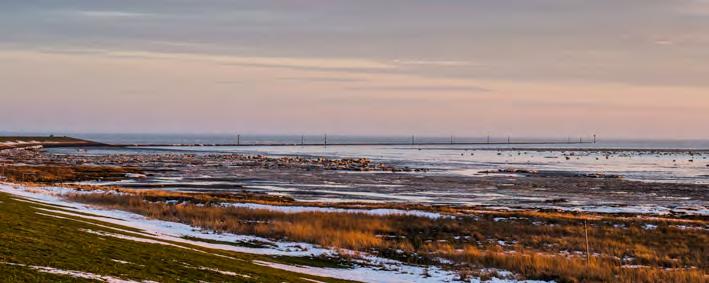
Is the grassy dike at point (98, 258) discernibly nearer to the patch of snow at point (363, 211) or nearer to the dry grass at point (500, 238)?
the dry grass at point (500, 238)

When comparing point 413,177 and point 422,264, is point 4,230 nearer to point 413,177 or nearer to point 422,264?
point 422,264

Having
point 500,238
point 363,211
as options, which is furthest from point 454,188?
point 500,238

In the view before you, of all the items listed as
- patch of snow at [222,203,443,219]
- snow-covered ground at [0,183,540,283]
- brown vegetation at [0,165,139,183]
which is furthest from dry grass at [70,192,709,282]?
brown vegetation at [0,165,139,183]

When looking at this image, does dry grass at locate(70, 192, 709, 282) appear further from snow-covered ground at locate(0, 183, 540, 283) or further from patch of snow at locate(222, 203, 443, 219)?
patch of snow at locate(222, 203, 443, 219)

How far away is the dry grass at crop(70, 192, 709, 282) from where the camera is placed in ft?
80.9

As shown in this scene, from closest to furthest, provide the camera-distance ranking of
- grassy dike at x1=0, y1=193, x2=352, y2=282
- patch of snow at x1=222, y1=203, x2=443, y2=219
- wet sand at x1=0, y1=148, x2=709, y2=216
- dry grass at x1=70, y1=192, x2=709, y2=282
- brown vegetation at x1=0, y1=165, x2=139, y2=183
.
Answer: grassy dike at x1=0, y1=193, x2=352, y2=282, dry grass at x1=70, y1=192, x2=709, y2=282, patch of snow at x1=222, y1=203, x2=443, y2=219, wet sand at x1=0, y1=148, x2=709, y2=216, brown vegetation at x1=0, y1=165, x2=139, y2=183

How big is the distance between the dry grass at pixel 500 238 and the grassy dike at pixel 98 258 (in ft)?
20.9

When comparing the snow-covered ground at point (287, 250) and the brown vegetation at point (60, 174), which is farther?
the brown vegetation at point (60, 174)

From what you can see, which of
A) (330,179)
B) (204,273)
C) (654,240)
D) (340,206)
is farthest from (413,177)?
(204,273)

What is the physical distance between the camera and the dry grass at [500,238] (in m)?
24.7

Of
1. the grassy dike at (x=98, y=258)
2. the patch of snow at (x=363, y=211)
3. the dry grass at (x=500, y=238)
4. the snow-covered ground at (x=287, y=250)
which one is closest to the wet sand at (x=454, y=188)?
the patch of snow at (x=363, y=211)

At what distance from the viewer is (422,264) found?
25.6 m

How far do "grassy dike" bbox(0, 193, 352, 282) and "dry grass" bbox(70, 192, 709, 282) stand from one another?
Answer: 20.9 ft

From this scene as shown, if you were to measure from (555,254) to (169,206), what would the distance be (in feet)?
73.3
